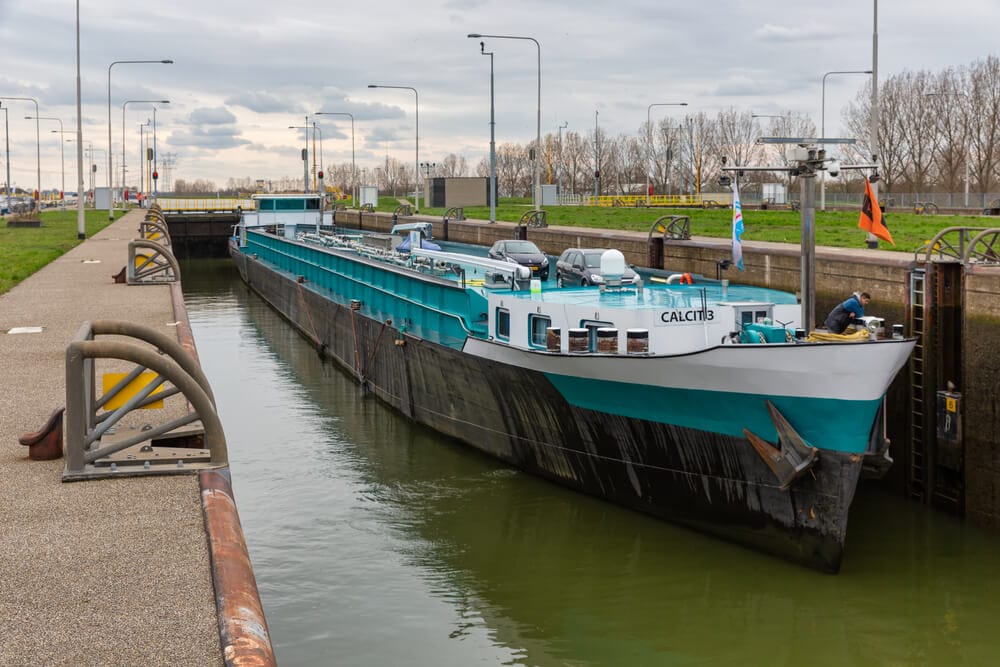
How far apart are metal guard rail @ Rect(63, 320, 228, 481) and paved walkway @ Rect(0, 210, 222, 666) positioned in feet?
0.81

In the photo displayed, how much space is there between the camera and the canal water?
44.2 ft

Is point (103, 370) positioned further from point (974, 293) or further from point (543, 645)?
point (974, 293)

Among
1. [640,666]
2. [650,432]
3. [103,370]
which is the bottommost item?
[640,666]

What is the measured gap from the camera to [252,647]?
687 centimetres

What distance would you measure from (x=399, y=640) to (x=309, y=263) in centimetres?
3167

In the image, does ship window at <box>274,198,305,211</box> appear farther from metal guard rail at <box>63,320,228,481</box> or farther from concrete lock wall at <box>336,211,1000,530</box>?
metal guard rail at <box>63,320,228,481</box>

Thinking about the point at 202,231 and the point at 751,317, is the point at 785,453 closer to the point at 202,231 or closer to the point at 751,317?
the point at 751,317

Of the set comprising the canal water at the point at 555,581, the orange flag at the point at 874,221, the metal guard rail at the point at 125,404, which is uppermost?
the orange flag at the point at 874,221

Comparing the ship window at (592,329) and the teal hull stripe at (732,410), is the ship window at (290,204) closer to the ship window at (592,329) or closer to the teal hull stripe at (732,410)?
the ship window at (592,329)

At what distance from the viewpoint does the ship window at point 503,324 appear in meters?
21.2

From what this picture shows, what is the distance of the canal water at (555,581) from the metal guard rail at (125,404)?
337 cm

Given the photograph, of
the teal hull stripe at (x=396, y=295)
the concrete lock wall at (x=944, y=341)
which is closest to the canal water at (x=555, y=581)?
the concrete lock wall at (x=944, y=341)

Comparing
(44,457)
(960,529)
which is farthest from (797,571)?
(44,457)

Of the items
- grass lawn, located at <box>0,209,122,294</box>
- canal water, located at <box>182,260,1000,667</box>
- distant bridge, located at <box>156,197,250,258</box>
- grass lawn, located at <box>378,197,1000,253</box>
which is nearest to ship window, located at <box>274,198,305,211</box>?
grass lawn, located at <box>0,209,122,294</box>
